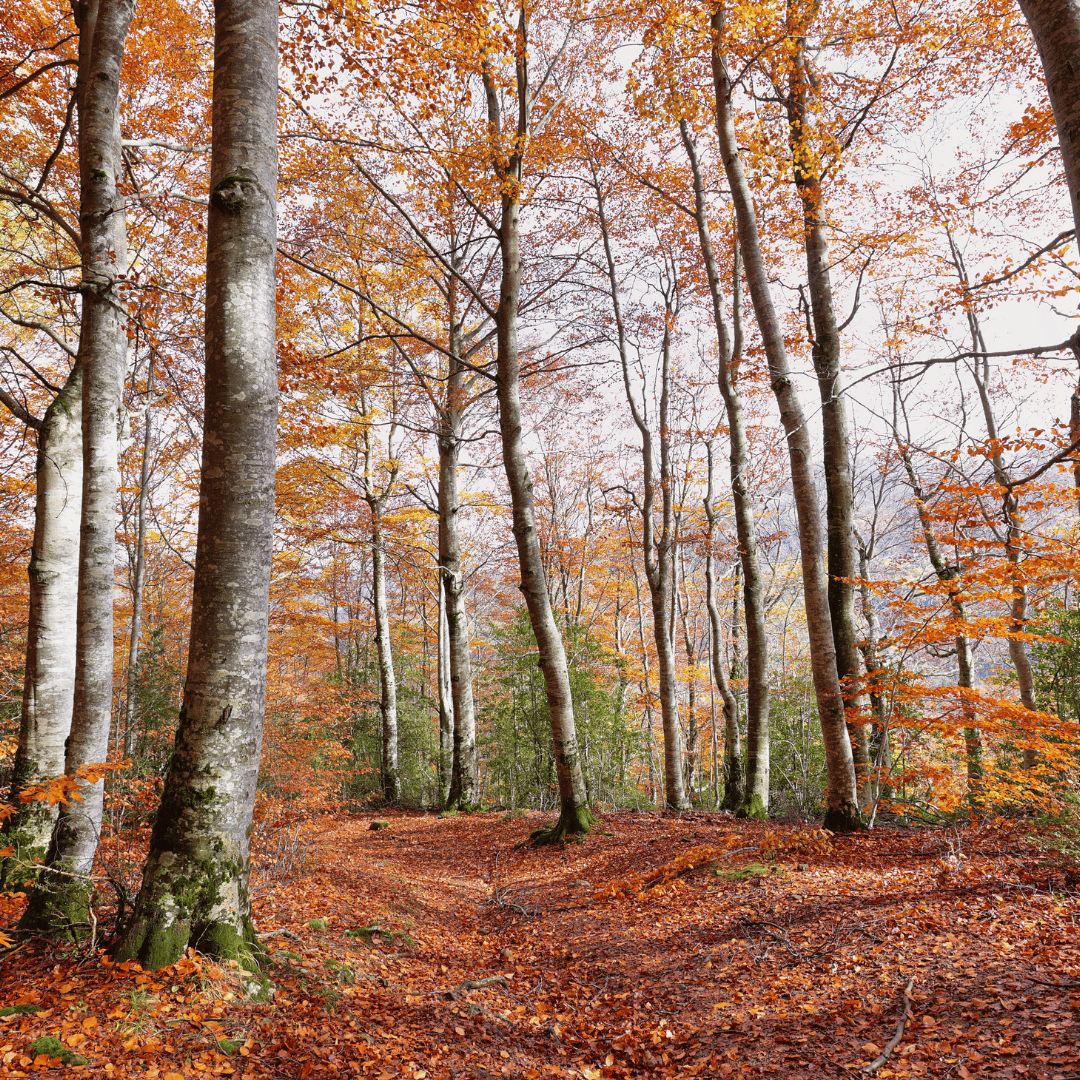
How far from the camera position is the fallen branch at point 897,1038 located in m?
2.51

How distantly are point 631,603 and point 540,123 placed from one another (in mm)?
15935

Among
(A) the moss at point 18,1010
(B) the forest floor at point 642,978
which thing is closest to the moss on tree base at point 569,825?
(B) the forest floor at point 642,978

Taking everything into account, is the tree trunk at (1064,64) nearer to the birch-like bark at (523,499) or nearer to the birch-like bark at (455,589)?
the birch-like bark at (523,499)

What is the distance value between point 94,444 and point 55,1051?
129 inches

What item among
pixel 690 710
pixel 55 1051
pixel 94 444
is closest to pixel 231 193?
pixel 94 444

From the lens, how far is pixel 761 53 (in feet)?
21.6

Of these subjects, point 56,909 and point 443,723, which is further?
point 443,723

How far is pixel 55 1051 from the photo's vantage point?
7.36 ft

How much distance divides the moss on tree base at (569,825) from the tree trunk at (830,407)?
337 cm

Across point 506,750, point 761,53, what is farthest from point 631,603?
point 761,53

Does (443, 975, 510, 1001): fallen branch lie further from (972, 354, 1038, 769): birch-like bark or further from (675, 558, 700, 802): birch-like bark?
(675, 558, 700, 802): birch-like bark

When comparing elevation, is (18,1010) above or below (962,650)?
below

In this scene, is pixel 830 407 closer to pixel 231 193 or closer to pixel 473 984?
pixel 231 193

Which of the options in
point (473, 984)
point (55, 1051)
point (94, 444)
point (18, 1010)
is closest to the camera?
point (55, 1051)
